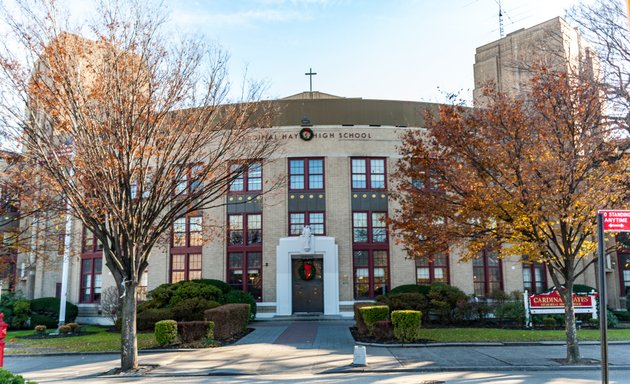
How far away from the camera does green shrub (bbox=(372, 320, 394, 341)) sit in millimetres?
17656

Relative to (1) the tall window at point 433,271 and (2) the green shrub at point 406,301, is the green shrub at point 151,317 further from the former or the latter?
(1) the tall window at point 433,271

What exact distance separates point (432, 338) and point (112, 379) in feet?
35.6

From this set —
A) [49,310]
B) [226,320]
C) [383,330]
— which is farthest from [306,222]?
[49,310]

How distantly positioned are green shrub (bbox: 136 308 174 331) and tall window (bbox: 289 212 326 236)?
8.51 m

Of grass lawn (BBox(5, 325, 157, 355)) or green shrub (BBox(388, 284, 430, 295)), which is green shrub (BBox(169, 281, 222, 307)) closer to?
grass lawn (BBox(5, 325, 157, 355))

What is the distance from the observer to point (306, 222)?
1099 inches

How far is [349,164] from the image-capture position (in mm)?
28484

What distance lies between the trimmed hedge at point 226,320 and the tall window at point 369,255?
905cm

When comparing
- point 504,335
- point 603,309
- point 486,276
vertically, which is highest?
point 603,309

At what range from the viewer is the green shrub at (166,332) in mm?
16797

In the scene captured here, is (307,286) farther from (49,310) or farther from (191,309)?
(49,310)

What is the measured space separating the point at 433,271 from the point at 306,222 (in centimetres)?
759

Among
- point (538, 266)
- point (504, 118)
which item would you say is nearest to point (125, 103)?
point (504, 118)

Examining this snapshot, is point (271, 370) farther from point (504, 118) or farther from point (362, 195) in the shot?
point (362, 195)
